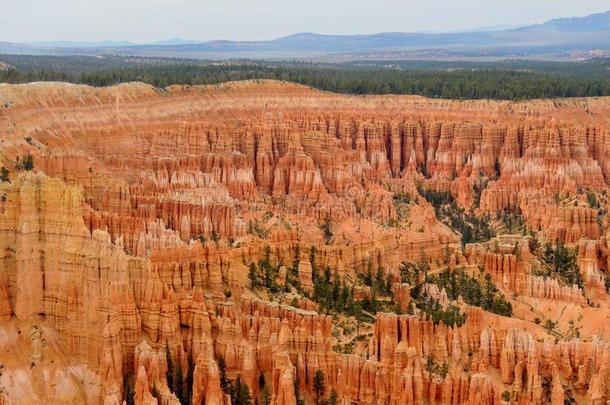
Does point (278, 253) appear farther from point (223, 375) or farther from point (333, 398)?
point (333, 398)

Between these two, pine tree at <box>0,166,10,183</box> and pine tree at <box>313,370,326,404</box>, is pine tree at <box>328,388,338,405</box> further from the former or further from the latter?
pine tree at <box>0,166,10,183</box>

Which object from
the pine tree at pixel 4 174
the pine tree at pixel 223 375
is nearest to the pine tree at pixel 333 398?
the pine tree at pixel 223 375

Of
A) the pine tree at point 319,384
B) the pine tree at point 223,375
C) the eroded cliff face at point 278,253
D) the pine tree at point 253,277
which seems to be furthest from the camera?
the pine tree at point 253,277

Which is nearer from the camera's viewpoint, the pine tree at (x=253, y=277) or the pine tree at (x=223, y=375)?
the pine tree at (x=223, y=375)

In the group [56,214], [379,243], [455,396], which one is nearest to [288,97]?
[379,243]

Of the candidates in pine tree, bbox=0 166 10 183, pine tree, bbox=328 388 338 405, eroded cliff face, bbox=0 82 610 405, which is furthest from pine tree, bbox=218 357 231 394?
pine tree, bbox=0 166 10 183

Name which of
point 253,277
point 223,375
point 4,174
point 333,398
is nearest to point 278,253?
point 253,277

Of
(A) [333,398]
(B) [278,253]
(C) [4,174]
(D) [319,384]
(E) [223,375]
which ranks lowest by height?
(A) [333,398]

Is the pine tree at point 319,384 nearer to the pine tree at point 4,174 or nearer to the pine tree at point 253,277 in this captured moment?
the pine tree at point 253,277
